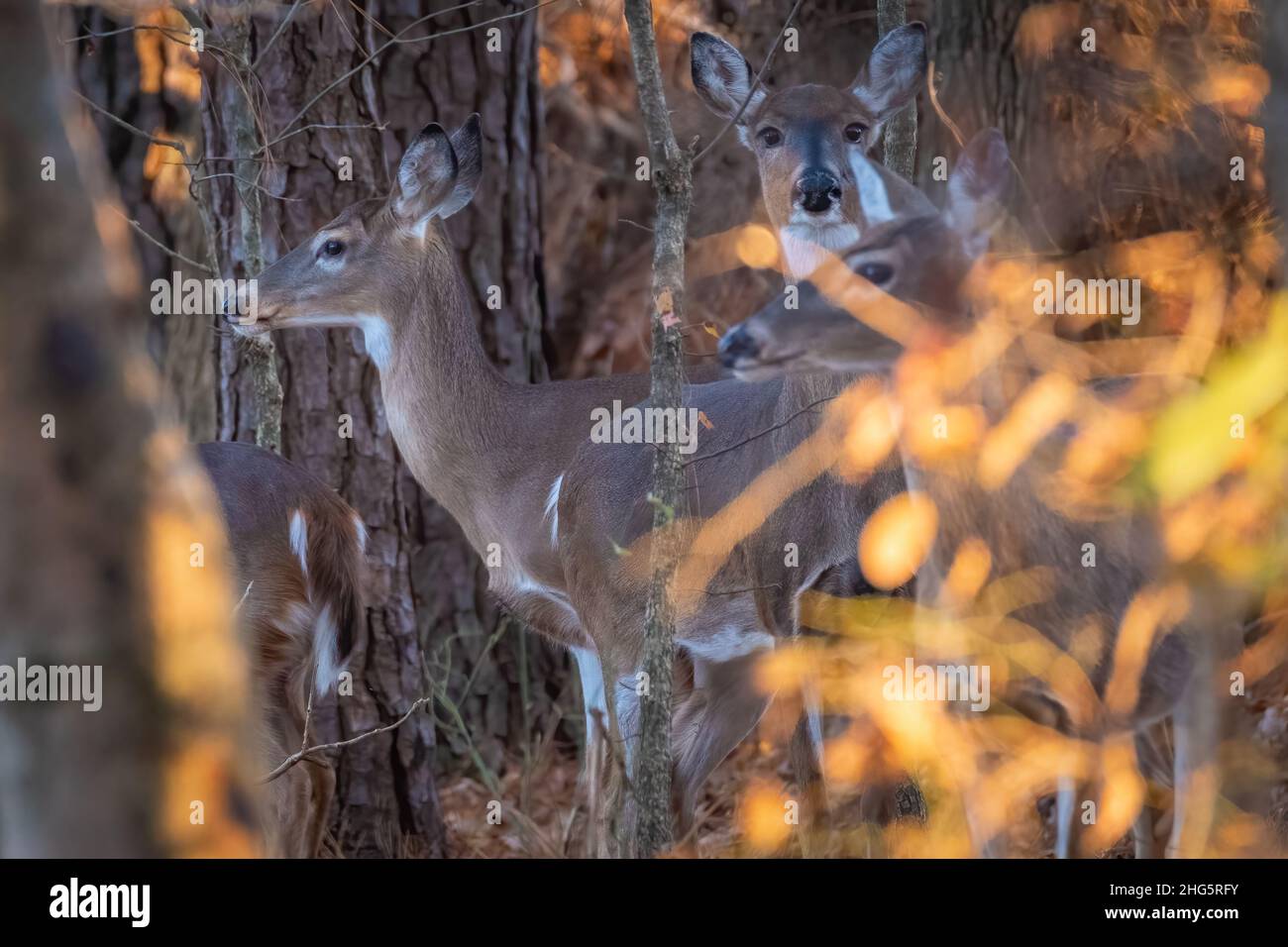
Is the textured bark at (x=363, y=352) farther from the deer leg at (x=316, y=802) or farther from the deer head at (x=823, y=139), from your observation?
the deer head at (x=823, y=139)

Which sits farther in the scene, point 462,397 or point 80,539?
point 462,397

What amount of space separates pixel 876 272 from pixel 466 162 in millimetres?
2135

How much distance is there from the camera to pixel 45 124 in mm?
2281

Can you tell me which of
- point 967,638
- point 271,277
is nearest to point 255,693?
point 271,277

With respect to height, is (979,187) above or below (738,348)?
above

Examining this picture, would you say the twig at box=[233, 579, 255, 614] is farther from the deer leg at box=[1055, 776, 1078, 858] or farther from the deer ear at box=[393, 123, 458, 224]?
the deer leg at box=[1055, 776, 1078, 858]

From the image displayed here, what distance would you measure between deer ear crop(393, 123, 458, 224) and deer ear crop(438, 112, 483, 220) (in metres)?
0.03

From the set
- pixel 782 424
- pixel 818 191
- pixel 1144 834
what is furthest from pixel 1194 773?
pixel 818 191

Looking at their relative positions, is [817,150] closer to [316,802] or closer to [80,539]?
[316,802]

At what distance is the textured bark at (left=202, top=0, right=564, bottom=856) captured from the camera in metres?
6.11

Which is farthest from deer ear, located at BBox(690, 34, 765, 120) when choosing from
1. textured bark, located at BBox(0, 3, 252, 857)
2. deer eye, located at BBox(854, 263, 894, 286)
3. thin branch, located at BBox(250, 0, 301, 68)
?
Answer: textured bark, located at BBox(0, 3, 252, 857)

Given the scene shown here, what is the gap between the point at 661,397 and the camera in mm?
4547

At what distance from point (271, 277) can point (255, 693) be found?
1438 mm

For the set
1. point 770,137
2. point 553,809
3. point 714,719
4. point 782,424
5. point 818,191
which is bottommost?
point 553,809
